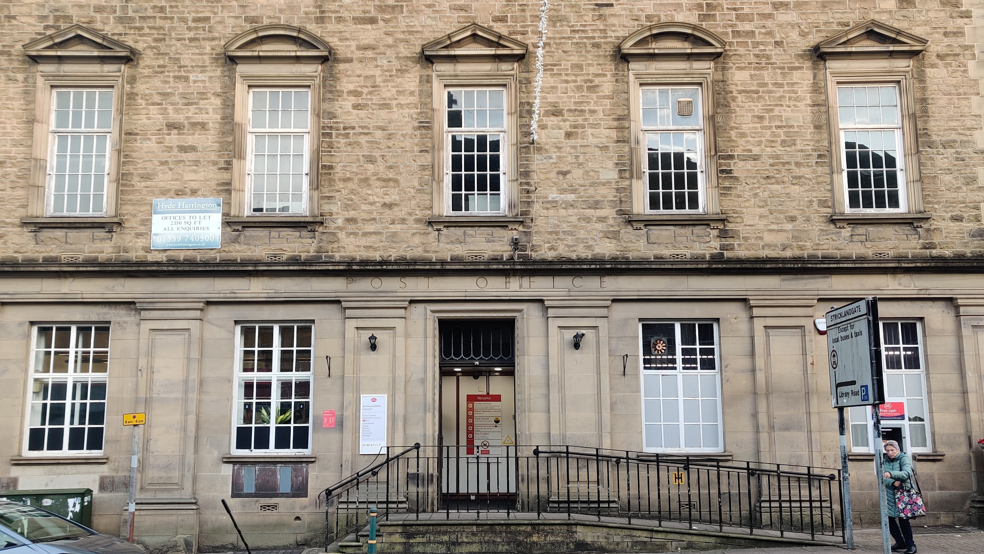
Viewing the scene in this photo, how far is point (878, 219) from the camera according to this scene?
44.4 feet

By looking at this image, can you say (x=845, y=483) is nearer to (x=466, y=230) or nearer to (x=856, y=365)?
(x=856, y=365)

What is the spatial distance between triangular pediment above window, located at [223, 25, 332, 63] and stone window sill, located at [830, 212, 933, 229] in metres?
8.67

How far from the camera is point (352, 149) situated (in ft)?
45.2

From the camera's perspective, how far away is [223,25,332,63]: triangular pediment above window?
1382 cm

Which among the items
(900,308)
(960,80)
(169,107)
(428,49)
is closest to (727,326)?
(900,308)

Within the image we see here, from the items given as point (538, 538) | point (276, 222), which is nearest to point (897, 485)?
point (538, 538)

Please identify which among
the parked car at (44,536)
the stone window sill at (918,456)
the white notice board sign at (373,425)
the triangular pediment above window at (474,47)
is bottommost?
the parked car at (44,536)

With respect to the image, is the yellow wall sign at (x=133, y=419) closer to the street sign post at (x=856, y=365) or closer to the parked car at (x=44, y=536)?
the parked car at (x=44, y=536)

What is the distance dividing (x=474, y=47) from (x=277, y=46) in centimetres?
323

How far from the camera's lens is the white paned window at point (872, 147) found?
1385 cm

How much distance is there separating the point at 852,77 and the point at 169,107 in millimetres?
11221

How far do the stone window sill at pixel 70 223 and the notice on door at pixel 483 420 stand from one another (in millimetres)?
6315

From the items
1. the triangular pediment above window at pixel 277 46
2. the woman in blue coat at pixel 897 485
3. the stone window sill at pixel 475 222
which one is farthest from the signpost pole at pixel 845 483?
the triangular pediment above window at pixel 277 46

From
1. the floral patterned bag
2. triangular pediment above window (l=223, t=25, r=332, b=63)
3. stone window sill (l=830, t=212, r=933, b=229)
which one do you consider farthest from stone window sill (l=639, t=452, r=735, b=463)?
triangular pediment above window (l=223, t=25, r=332, b=63)
